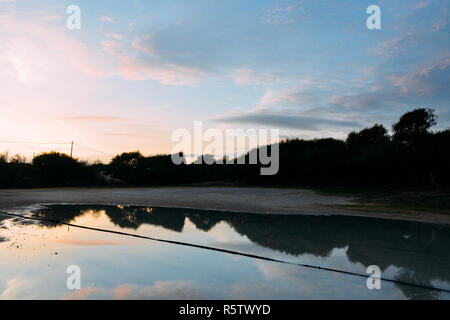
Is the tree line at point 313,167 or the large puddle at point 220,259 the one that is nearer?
the large puddle at point 220,259

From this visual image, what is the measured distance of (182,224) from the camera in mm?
13766

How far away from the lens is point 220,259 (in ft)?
26.2

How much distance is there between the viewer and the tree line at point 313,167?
119ft

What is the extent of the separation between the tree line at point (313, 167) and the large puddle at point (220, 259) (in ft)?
78.6

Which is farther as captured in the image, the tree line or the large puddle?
the tree line

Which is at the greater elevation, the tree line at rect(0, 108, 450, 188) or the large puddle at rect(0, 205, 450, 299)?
the tree line at rect(0, 108, 450, 188)

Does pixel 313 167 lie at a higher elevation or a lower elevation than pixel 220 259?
higher

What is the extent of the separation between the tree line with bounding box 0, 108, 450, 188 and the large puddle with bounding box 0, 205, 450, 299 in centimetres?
2394

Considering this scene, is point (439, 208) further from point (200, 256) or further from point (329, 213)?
point (200, 256)

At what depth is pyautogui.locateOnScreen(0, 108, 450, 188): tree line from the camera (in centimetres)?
3616

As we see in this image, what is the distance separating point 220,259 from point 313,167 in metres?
38.5

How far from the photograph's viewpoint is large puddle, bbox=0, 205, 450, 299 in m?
5.76

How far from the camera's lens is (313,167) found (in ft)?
147

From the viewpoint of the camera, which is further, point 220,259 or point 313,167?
point 313,167
